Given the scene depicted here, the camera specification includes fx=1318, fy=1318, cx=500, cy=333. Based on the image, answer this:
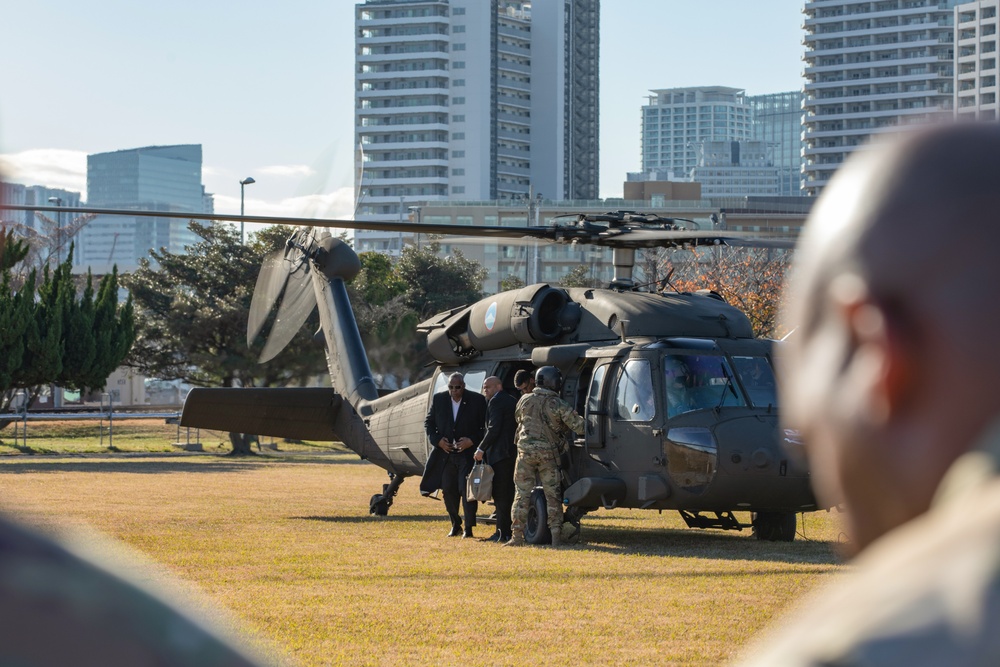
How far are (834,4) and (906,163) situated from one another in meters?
143

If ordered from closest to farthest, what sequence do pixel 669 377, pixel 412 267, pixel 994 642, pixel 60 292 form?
pixel 994 642 < pixel 669 377 < pixel 60 292 < pixel 412 267

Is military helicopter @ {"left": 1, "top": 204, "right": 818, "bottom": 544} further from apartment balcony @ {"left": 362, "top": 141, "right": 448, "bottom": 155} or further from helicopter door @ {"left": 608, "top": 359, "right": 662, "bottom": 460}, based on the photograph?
apartment balcony @ {"left": 362, "top": 141, "right": 448, "bottom": 155}

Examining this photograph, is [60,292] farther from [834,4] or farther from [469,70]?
[834,4]

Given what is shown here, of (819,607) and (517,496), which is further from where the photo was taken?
(517,496)

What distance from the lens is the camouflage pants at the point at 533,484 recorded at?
11758 mm

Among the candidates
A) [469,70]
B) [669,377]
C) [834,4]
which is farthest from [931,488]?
[834,4]

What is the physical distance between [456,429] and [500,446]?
74 cm

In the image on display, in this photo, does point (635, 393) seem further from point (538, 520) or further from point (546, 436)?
point (538, 520)

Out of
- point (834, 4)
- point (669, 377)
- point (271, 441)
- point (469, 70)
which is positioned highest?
point (834, 4)

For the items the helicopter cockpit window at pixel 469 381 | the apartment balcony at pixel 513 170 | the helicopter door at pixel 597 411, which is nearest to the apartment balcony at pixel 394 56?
the apartment balcony at pixel 513 170

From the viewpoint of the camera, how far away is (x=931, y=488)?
559mm

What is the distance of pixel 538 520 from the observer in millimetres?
11875

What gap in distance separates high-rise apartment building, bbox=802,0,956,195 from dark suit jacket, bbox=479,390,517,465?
397 feet

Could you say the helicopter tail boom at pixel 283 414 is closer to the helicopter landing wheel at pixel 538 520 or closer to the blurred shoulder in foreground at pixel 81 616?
the helicopter landing wheel at pixel 538 520
